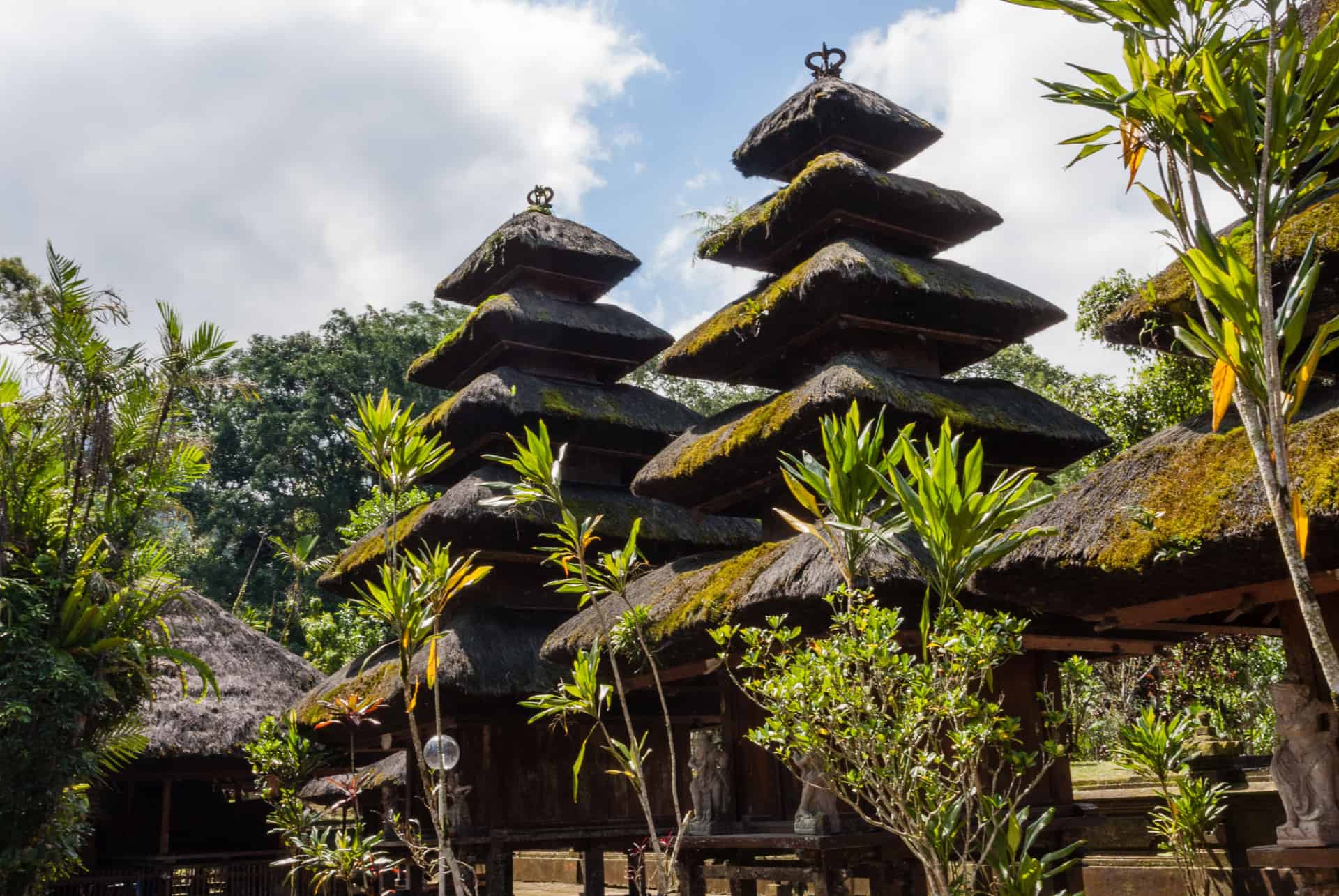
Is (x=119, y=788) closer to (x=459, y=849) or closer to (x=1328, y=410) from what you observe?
(x=459, y=849)

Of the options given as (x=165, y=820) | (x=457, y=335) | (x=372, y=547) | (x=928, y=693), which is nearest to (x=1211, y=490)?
(x=928, y=693)

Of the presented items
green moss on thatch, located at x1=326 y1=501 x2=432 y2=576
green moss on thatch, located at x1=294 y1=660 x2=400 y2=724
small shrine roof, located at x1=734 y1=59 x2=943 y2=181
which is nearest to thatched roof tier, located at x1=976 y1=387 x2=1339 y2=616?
small shrine roof, located at x1=734 y1=59 x2=943 y2=181

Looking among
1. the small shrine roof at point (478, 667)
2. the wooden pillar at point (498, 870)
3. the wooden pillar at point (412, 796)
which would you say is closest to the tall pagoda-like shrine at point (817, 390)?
the small shrine roof at point (478, 667)

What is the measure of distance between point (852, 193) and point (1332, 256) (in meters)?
5.00

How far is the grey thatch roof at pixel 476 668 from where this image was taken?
10.5 m

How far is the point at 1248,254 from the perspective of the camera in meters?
5.85

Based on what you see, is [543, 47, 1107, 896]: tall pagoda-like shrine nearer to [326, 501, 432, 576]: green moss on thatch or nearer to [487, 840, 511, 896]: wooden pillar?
[487, 840, 511, 896]: wooden pillar

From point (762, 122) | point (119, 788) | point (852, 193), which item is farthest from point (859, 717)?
point (119, 788)

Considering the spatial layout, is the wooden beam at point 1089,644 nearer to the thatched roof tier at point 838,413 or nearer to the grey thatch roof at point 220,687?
the thatched roof tier at point 838,413

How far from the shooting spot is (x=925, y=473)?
14.4ft

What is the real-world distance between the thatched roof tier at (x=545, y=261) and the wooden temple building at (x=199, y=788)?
18.0 ft

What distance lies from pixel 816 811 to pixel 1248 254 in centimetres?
438

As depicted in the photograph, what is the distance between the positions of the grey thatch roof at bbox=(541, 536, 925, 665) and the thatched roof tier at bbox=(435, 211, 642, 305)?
5348mm

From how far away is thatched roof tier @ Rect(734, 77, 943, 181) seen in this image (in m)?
10.8
